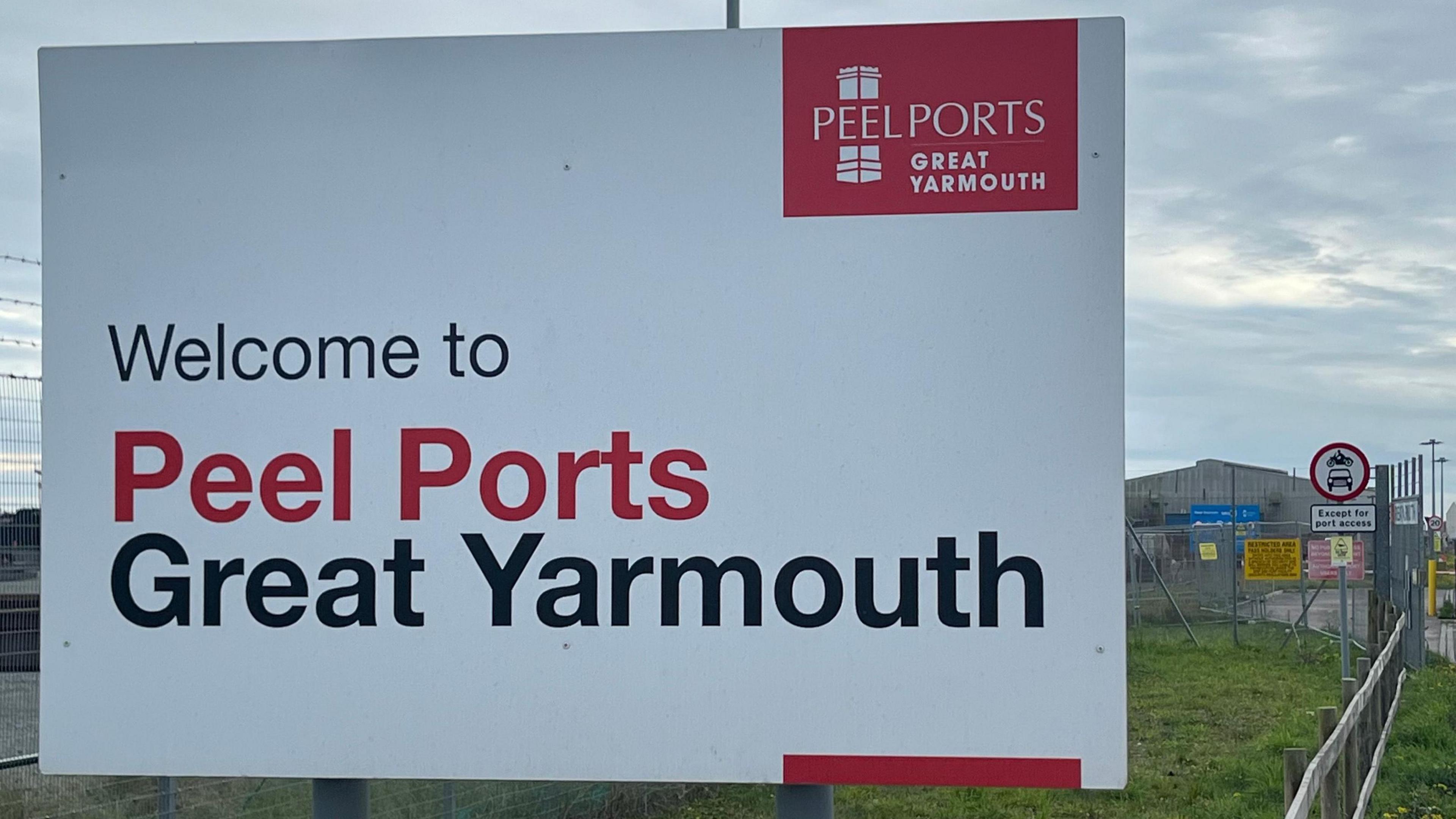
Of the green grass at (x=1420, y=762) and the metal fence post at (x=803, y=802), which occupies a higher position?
the metal fence post at (x=803, y=802)

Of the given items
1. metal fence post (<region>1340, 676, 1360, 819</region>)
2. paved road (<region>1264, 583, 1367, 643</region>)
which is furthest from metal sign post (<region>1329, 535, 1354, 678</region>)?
metal fence post (<region>1340, 676, 1360, 819</region>)

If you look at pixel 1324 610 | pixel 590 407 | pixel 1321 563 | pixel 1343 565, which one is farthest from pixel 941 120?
pixel 1324 610

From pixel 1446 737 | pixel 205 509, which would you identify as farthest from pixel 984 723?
pixel 1446 737

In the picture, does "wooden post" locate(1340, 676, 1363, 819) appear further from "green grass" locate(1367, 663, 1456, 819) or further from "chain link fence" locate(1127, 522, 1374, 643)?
"chain link fence" locate(1127, 522, 1374, 643)

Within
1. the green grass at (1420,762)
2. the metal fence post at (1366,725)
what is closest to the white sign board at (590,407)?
the metal fence post at (1366,725)

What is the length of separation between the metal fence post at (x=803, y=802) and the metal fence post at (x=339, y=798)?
811 millimetres

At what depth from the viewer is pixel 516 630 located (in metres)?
2.71

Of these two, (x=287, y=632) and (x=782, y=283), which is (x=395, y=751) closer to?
(x=287, y=632)

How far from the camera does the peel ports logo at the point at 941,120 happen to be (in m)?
2.64

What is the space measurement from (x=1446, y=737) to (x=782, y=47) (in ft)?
35.0

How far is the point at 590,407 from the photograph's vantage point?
269 cm

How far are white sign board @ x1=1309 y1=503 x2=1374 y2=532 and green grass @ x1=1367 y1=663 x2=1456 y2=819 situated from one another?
1692 mm

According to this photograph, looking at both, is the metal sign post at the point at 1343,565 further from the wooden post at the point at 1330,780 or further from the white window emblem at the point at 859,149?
the white window emblem at the point at 859,149

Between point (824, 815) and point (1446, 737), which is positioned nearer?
point (824, 815)
